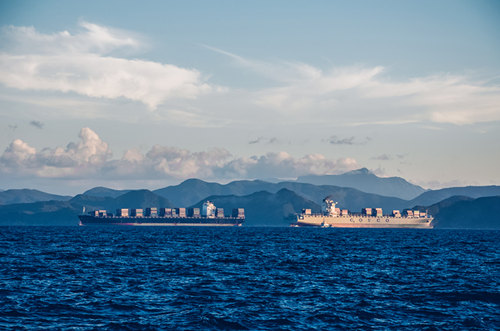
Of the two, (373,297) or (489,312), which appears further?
(373,297)

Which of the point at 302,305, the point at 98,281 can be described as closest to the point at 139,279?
the point at 98,281

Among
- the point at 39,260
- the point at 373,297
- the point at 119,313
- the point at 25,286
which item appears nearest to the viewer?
the point at 119,313

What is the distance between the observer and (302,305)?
41.0m

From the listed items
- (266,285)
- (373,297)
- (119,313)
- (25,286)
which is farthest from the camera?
(266,285)

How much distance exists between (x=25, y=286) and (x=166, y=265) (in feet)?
73.1

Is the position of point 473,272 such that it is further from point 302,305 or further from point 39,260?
point 39,260

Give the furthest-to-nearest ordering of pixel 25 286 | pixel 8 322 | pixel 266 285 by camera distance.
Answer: pixel 266 285 < pixel 25 286 < pixel 8 322

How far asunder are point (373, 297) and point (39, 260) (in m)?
46.6

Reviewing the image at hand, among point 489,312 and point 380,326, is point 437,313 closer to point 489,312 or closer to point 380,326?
point 489,312

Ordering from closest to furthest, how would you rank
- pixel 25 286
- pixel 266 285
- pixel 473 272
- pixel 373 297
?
pixel 373 297 < pixel 25 286 < pixel 266 285 < pixel 473 272

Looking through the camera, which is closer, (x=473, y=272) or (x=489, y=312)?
(x=489, y=312)

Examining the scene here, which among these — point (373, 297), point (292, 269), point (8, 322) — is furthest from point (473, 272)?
point (8, 322)

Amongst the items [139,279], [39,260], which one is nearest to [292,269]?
[139,279]

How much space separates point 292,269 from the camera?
65.4 m
